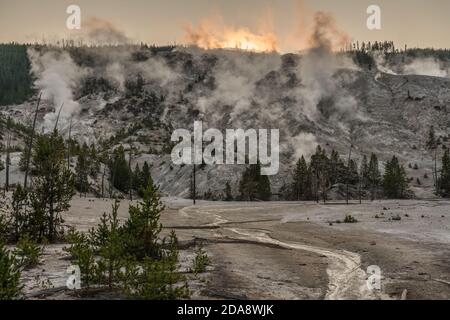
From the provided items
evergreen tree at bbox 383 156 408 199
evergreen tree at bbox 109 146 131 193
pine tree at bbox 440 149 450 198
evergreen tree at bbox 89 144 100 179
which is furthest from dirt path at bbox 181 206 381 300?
evergreen tree at bbox 89 144 100 179

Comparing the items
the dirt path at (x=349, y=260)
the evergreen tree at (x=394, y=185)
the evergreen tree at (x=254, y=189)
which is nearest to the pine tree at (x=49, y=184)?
the dirt path at (x=349, y=260)

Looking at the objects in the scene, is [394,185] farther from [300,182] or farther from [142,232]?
[142,232]

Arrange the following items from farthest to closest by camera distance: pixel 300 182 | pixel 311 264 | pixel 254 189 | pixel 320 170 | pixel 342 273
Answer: pixel 320 170, pixel 300 182, pixel 254 189, pixel 311 264, pixel 342 273

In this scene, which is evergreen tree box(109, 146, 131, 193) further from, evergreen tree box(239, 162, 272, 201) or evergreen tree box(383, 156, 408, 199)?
evergreen tree box(383, 156, 408, 199)

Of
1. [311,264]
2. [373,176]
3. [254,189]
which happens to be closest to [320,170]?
[373,176]

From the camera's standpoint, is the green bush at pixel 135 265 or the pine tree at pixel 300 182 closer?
the green bush at pixel 135 265

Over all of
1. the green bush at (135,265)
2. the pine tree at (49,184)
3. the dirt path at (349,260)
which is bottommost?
the dirt path at (349,260)

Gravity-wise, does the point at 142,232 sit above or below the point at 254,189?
above

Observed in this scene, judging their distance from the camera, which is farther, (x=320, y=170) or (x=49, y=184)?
(x=320, y=170)

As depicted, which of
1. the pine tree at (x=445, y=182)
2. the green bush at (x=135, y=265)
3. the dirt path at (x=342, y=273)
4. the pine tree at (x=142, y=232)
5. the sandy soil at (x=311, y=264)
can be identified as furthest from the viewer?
the pine tree at (x=445, y=182)

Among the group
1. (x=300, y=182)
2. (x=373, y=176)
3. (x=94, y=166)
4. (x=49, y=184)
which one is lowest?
(x=300, y=182)

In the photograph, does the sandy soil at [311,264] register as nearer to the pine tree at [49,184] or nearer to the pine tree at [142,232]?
the pine tree at [142,232]

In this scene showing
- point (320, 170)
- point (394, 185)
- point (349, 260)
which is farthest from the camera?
point (320, 170)

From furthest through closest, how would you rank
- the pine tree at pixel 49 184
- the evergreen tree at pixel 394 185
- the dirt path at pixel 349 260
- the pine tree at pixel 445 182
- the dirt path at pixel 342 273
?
1. the pine tree at pixel 445 182
2. the evergreen tree at pixel 394 185
3. the pine tree at pixel 49 184
4. the dirt path at pixel 349 260
5. the dirt path at pixel 342 273
